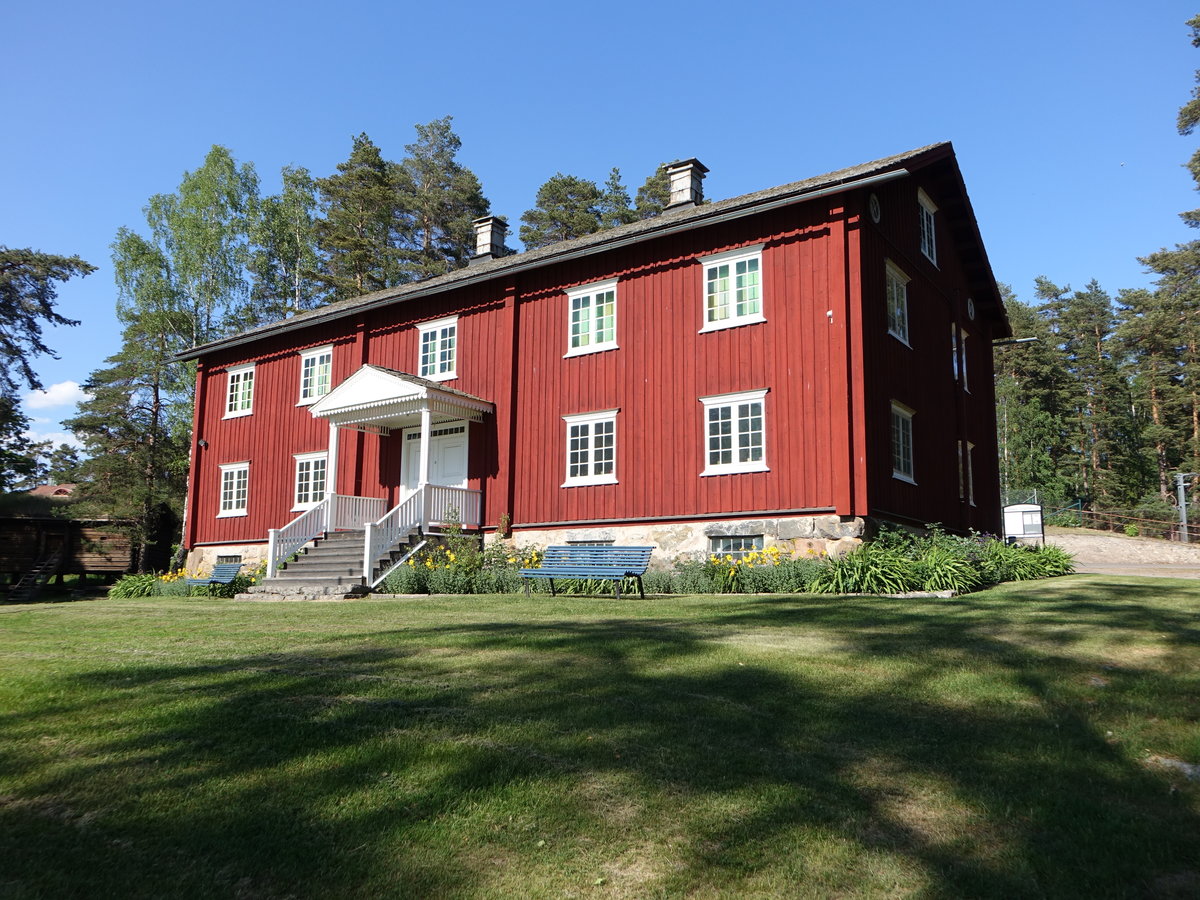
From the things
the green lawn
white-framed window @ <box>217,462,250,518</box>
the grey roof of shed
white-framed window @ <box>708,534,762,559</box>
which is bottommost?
the green lawn

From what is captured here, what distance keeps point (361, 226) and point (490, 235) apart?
19088 millimetres

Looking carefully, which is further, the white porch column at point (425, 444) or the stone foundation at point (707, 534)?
the white porch column at point (425, 444)

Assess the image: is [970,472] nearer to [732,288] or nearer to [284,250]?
[732,288]

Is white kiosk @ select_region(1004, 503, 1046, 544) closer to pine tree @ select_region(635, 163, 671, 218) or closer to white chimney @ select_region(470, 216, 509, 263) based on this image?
white chimney @ select_region(470, 216, 509, 263)

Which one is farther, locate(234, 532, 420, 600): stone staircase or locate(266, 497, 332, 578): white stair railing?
locate(266, 497, 332, 578): white stair railing

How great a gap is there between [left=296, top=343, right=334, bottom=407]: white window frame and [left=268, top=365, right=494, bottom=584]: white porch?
6.63 ft

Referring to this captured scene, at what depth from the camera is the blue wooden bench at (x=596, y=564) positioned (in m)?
13.3

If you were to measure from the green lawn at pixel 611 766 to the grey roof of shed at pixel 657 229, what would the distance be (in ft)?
30.4

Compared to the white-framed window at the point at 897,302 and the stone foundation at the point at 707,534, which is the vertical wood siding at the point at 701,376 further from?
the white-framed window at the point at 897,302

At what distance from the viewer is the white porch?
18281 mm

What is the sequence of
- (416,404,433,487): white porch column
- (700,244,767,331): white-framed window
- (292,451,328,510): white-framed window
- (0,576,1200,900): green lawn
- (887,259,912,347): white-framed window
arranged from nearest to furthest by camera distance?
(0,576,1200,900): green lawn, (700,244,767,331): white-framed window, (887,259,912,347): white-framed window, (416,404,433,487): white porch column, (292,451,328,510): white-framed window

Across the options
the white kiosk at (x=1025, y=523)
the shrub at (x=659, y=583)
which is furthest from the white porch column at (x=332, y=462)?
the white kiosk at (x=1025, y=523)

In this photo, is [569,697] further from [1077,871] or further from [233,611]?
[233,611]

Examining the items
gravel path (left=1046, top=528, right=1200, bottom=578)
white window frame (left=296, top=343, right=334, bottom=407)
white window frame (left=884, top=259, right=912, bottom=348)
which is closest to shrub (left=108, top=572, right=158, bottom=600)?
white window frame (left=296, top=343, right=334, bottom=407)
